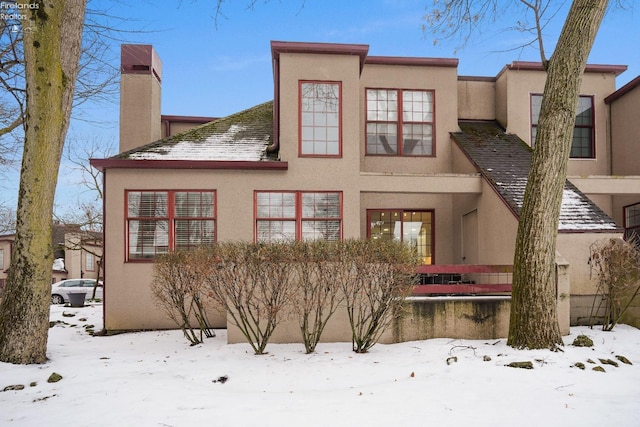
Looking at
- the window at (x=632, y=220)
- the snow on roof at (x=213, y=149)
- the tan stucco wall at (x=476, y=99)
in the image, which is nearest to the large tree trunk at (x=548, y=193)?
the snow on roof at (x=213, y=149)

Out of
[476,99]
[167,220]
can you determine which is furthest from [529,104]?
[167,220]

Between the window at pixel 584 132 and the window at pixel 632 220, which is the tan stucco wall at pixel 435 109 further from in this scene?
the window at pixel 632 220

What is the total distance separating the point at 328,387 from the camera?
247 inches

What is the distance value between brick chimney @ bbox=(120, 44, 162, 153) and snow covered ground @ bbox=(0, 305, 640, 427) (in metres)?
6.46

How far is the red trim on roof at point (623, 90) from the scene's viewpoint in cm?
1341

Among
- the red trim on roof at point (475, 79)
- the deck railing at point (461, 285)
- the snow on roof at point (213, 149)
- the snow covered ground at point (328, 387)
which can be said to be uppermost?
the red trim on roof at point (475, 79)

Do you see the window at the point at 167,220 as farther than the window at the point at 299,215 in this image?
No

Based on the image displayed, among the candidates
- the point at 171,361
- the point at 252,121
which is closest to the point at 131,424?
→ the point at 171,361

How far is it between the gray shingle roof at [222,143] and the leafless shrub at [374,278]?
4.60m

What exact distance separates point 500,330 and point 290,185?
5.56 meters

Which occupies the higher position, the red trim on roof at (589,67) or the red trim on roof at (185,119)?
the red trim on roof at (589,67)

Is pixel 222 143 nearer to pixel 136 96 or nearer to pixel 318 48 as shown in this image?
pixel 136 96

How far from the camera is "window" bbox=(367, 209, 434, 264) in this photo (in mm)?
13738

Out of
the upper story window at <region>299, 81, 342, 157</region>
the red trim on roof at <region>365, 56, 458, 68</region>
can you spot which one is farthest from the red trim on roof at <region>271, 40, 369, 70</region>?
the red trim on roof at <region>365, 56, 458, 68</region>
